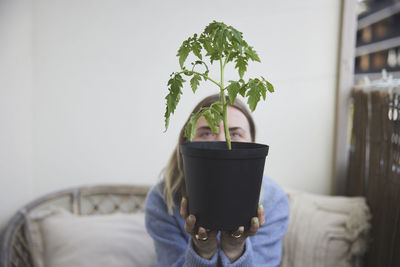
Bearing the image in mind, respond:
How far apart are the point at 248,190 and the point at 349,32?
95 centimetres

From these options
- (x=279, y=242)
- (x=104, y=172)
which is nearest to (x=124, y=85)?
(x=104, y=172)

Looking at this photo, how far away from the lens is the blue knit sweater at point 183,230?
936 mm

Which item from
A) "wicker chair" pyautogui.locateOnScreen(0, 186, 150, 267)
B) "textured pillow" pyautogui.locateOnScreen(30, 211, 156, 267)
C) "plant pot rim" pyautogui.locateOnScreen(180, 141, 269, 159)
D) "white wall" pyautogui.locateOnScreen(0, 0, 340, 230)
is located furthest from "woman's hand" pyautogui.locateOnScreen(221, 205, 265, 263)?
"wicker chair" pyautogui.locateOnScreen(0, 186, 150, 267)

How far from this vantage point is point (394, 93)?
1.06m

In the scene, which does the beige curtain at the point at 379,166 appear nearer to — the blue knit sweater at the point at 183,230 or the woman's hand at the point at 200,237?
the blue knit sweater at the point at 183,230

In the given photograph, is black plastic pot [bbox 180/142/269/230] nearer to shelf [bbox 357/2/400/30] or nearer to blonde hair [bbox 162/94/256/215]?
blonde hair [bbox 162/94/256/215]

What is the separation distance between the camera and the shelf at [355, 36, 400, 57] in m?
2.48

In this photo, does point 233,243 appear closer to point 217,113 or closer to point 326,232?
point 217,113

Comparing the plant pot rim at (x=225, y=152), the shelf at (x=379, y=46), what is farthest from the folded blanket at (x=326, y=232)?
the shelf at (x=379, y=46)

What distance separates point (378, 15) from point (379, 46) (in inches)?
9.2

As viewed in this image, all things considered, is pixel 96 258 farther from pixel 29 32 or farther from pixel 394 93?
pixel 394 93

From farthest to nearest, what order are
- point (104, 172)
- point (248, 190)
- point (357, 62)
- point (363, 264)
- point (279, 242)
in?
point (357, 62), point (104, 172), point (363, 264), point (279, 242), point (248, 190)

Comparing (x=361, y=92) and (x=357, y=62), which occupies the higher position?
(x=357, y=62)

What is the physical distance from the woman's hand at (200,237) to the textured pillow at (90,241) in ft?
2.29
